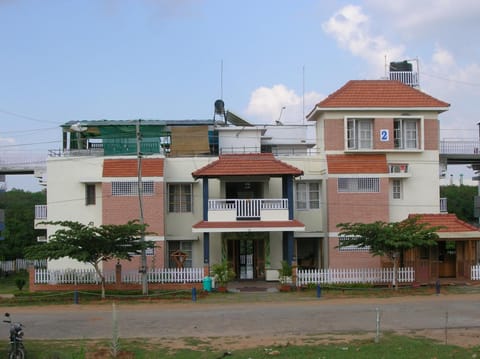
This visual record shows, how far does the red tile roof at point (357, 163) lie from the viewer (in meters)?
34.7

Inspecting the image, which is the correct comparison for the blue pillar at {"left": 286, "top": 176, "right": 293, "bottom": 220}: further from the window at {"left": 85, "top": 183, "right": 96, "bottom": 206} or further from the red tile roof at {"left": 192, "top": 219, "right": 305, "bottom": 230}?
the window at {"left": 85, "top": 183, "right": 96, "bottom": 206}

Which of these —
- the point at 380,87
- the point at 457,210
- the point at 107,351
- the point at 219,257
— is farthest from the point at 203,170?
the point at 457,210

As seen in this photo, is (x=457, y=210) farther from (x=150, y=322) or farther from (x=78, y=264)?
(x=150, y=322)

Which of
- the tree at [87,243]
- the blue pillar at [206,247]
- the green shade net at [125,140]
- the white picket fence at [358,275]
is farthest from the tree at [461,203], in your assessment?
the tree at [87,243]

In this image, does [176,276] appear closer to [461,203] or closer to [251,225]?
[251,225]

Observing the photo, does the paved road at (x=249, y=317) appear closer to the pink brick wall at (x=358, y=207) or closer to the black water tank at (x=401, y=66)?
the pink brick wall at (x=358, y=207)

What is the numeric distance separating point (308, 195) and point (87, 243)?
12862mm

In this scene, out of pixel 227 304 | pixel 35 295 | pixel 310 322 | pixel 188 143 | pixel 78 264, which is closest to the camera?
pixel 310 322

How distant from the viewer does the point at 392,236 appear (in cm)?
2934

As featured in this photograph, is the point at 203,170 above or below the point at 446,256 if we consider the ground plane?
above

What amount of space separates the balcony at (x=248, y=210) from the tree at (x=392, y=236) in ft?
11.9

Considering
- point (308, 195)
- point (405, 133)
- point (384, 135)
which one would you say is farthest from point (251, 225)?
point (405, 133)

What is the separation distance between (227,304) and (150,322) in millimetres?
5441

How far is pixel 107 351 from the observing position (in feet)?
56.5
